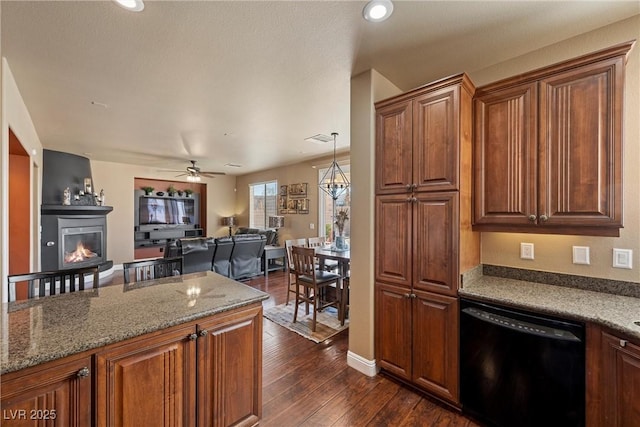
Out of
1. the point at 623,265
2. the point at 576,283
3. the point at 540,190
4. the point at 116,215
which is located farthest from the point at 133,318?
the point at 116,215

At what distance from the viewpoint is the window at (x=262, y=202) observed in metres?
7.90

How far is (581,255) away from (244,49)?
9.57 ft

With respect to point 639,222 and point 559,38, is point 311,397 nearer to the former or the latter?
→ point 639,222

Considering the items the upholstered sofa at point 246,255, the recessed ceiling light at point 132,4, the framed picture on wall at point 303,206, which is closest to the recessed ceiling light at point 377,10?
the recessed ceiling light at point 132,4

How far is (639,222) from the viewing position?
1.69 meters

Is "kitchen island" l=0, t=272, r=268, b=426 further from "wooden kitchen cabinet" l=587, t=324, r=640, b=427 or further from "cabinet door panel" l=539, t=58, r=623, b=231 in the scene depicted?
"cabinet door panel" l=539, t=58, r=623, b=231

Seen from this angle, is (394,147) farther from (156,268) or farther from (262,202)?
(262,202)

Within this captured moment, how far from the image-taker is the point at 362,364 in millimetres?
2408

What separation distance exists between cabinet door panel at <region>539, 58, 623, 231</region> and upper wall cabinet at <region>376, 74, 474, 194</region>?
541 mm

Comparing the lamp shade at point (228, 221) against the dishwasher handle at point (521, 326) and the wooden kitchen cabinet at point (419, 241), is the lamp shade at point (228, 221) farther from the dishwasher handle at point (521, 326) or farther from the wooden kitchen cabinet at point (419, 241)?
the dishwasher handle at point (521, 326)

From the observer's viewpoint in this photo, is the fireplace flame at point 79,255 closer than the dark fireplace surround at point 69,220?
No

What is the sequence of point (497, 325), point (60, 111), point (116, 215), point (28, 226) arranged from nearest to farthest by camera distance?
1. point (497, 325)
2. point (60, 111)
3. point (28, 226)
4. point (116, 215)

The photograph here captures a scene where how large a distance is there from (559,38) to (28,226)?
612 cm

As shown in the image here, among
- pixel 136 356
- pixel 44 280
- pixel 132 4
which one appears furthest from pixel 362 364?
pixel 132 4
